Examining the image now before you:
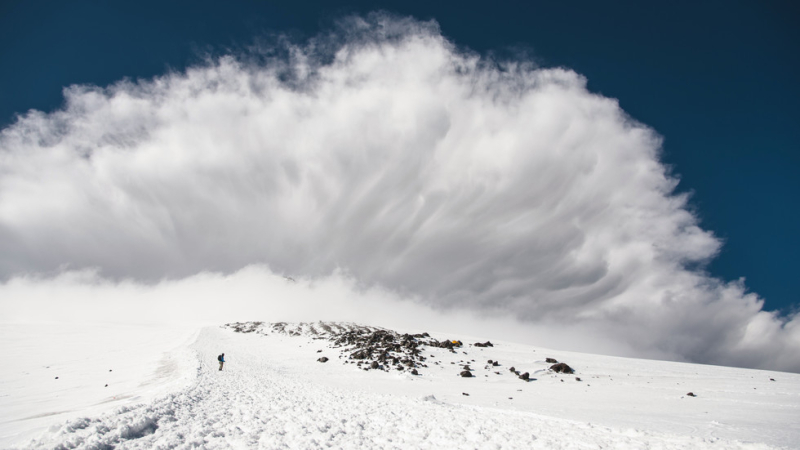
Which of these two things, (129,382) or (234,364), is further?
(234,364)

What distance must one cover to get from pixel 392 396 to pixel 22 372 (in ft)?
99.6

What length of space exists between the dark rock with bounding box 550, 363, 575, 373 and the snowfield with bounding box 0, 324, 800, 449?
3.19ft

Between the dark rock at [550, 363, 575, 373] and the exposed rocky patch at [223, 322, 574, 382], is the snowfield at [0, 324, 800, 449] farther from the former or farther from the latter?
the dark rock at [550, 363, 575, 373]

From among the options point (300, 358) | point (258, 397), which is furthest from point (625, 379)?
point (300, 358)

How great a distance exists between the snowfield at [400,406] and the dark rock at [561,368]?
97 cm

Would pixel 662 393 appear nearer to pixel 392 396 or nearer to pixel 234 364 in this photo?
pixel 392 396

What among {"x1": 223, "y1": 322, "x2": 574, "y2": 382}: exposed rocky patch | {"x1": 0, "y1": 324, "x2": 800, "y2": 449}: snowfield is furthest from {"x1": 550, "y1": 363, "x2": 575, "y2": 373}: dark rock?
{"x1": 0, "y1": 324, "x2": 800, "y2": 449}: snowfield

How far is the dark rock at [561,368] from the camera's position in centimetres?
3154

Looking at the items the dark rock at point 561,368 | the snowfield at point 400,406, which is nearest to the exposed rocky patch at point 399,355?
the dark rock at point 561,368

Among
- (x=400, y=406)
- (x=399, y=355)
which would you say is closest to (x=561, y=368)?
(x=399, y=355)

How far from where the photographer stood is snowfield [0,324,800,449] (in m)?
12.5

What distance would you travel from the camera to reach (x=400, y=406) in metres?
19.5

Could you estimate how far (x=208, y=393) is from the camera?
20.5 metres

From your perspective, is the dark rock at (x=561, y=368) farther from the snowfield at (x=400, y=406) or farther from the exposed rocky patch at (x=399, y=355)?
the snowfield at (x=400, y=406)
